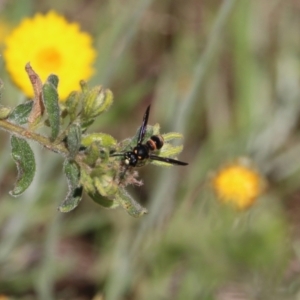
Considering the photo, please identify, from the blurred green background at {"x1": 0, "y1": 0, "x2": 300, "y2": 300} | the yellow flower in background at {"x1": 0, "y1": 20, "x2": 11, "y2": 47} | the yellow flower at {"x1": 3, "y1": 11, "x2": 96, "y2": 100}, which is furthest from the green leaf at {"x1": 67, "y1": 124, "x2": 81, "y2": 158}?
the yellow flower in background at {"x1": 0, "y1": 20, "x2": 11, "y2": 47}

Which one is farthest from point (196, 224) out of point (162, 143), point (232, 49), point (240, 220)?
point (232, 49)

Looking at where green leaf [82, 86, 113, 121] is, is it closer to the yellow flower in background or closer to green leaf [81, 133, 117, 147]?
green leaf [81, 133, 117, 147]

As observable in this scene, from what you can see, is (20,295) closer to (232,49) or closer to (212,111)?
(212,111)

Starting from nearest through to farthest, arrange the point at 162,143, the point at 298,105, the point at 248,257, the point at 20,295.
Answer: the point at 162,143
the point at 248,257
the point at 20,295
the point at 298,105

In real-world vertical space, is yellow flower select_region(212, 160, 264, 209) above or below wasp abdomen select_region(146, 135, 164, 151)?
above

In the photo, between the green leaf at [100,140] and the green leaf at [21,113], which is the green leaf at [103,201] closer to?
the green leaf at [100,140]
